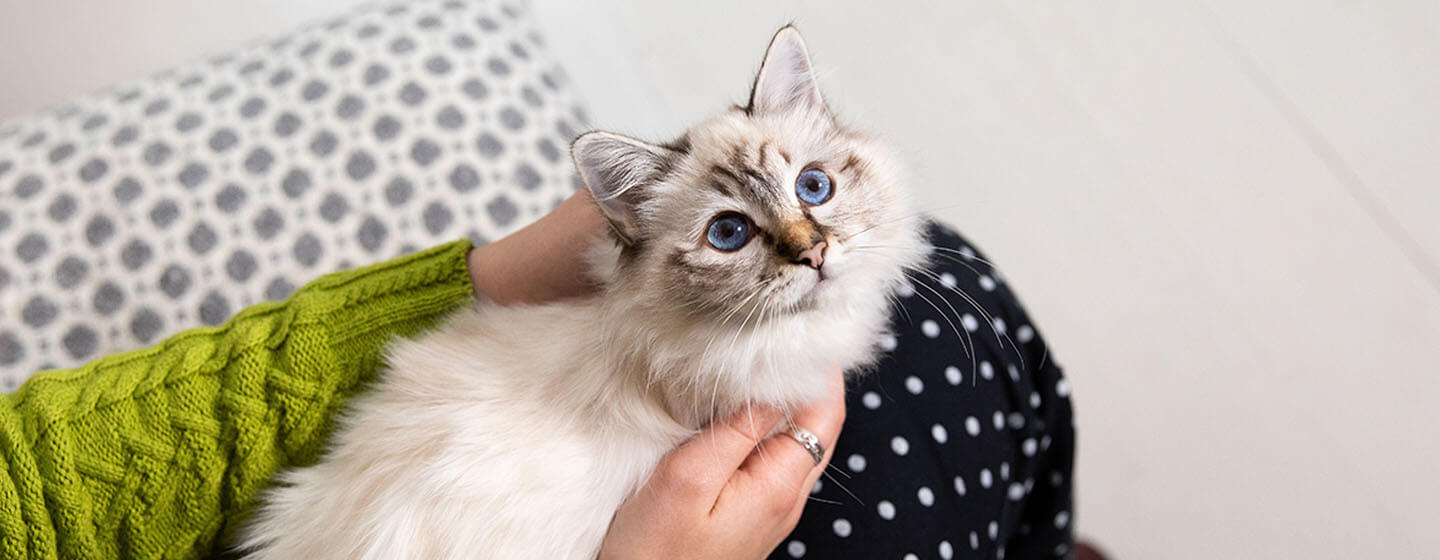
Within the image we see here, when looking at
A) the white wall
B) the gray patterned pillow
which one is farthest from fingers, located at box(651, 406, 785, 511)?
the white wall

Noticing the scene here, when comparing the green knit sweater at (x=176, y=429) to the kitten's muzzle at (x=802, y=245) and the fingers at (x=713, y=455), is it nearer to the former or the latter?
the fingers at (x=713, y=455)

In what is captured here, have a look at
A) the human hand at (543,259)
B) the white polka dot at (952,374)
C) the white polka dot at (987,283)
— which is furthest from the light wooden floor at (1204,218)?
the human hand at (543,259)

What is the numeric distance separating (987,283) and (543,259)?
2.01ft

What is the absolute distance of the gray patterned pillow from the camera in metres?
1.28

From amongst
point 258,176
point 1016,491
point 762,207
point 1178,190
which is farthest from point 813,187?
Answer: point 1178,190

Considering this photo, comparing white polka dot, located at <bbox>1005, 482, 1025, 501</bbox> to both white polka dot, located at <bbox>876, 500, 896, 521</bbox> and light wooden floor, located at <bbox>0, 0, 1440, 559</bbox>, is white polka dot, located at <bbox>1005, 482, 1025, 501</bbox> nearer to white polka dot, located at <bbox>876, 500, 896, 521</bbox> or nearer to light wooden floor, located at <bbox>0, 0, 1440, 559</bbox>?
white polka dot, located at <bbox>876, 500, 896, 521</bbox>

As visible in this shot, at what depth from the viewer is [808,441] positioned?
1.00 meters

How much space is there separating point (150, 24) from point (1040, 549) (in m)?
2.08

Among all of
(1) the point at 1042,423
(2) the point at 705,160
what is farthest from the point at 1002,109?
(2) the point at 705,160

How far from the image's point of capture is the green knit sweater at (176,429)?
3.05 feet

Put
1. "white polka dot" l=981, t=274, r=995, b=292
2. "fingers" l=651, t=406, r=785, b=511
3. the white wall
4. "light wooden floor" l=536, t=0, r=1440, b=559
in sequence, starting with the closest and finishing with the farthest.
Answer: "fingers" l=651, t=406, r=785, b=511 → "white polka dot" l=981, t=274, r=995, b=292 → "light wooden floor" l=536, t=0, r=1440, b=559 → the white wall

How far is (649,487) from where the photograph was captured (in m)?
0.97

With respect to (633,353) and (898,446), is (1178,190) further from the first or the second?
(633,353)

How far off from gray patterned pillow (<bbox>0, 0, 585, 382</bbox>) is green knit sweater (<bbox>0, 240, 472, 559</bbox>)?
31 centimetres
